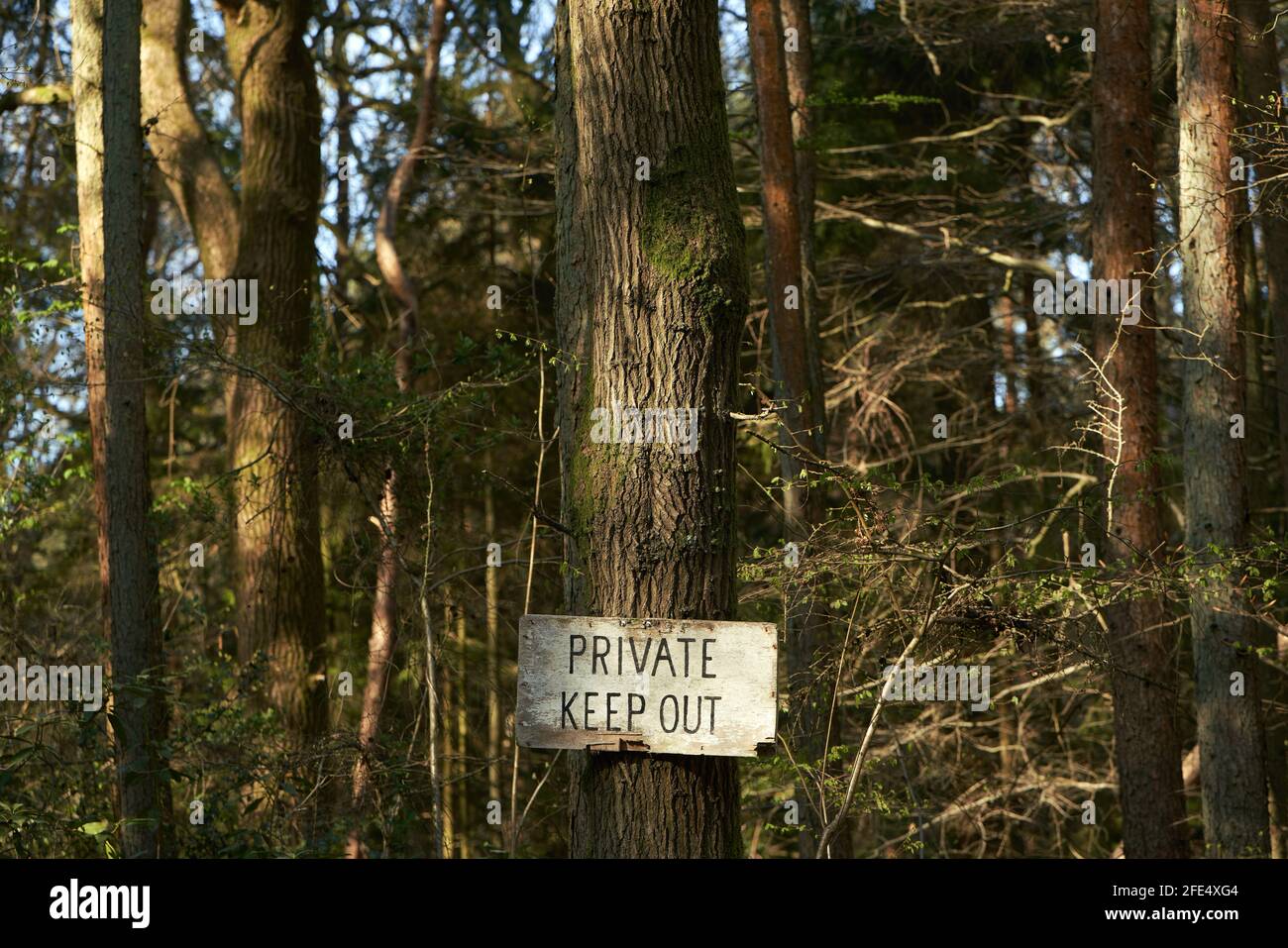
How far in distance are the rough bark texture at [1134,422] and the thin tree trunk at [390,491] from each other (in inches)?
197

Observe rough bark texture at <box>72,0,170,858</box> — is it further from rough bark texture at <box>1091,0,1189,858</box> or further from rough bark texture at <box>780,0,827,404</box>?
rough bark texture at <box>1091,0,1189,858</box>

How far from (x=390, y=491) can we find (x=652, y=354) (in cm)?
540

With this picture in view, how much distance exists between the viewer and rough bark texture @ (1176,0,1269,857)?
873 cm

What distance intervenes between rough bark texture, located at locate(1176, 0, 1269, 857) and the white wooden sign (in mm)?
5727

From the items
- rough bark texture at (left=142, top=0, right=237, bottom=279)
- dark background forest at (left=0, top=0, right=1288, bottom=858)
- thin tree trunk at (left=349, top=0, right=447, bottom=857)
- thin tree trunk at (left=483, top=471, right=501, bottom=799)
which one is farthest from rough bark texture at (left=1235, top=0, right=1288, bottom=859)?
rough bark texture at (left=142, top=0, right=237, bottom=279)

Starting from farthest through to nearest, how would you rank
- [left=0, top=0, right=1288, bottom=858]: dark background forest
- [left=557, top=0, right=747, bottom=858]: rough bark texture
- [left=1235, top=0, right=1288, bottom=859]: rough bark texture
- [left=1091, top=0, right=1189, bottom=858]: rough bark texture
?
1. [left=1235, top=0, right=1288, bottom=859]: rough bark texture
2. [left=1091, top=0, right=1189, bottom=858]: rough bark texture
3. [left=0, top=0, right=1288, bottom=858]: dark background forest
4. [left=557, top=0, right=747, bottom=858]: rough bark texture

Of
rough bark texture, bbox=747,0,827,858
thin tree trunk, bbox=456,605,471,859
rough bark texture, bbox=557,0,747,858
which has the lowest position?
thin tree trunk, bbox=456,605,471,859

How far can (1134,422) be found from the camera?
973 cm

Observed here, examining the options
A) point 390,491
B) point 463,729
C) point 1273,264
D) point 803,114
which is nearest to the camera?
point 390,491

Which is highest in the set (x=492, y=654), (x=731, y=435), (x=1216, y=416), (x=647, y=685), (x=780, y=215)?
(x=780, y=215)

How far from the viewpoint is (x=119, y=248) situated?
8.59 meters

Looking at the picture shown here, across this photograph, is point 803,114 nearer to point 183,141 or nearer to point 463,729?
point 183,141

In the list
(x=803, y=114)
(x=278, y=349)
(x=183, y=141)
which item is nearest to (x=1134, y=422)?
(x=803, y=114)
